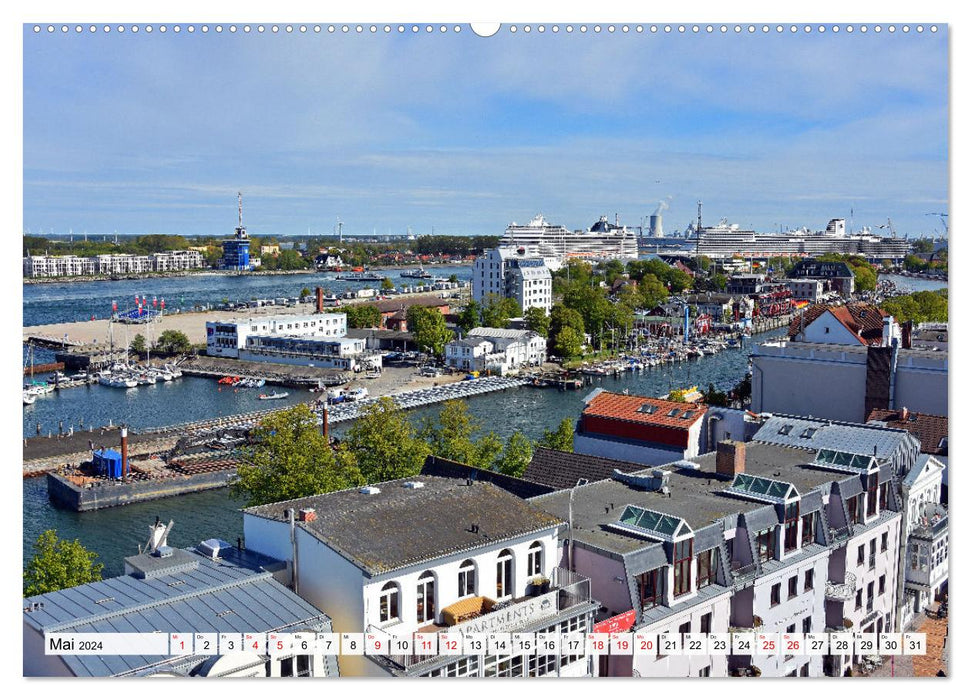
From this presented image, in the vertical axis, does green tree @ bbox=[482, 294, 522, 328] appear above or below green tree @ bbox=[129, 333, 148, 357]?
above

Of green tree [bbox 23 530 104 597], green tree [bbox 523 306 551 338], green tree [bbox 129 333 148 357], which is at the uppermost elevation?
green tree [bbox 523 306 551 338]

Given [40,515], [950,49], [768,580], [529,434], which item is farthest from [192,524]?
[950,49]

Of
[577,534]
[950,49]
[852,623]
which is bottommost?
[852,623]

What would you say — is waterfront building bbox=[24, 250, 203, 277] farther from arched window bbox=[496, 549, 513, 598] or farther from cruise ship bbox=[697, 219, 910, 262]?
cruise ship bbox=[697, 219, 910, 262]

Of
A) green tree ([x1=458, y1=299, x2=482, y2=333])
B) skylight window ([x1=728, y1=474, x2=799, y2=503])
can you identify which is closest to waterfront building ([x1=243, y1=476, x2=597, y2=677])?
skylight window ([x1=728, y1=474, x2=799, y2=503])

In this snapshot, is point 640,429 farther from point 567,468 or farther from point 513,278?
point 513,278

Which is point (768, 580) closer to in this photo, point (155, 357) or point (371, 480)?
point (371, 480)
